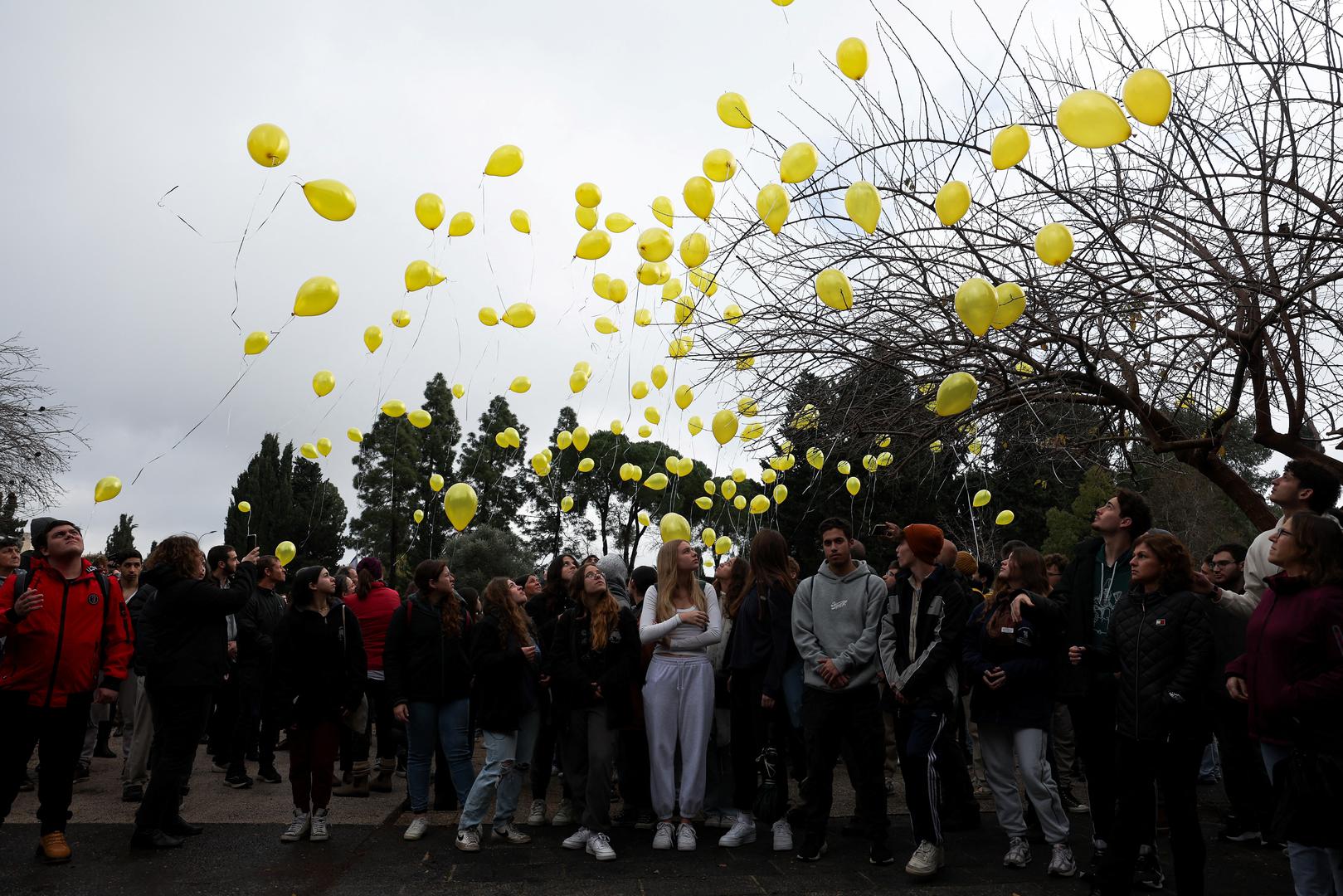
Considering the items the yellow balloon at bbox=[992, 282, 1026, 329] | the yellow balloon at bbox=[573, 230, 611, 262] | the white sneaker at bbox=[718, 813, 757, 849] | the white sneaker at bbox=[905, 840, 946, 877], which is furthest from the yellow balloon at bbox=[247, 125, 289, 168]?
the white sneaker at bbox=[905, 840, 946, 877]

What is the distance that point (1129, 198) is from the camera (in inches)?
201

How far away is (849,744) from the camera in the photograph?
4.87 m

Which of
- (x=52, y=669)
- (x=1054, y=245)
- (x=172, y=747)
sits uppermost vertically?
(x=1054, y=245)

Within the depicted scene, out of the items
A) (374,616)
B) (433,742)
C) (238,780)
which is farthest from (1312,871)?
(238,780)

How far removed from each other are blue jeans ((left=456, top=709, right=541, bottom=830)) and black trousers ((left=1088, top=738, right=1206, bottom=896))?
3.04 meters

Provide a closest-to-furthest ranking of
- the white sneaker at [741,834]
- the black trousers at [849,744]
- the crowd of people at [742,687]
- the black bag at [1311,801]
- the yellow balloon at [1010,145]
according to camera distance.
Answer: the black bag at [1311,801]
the crowd of people at [742,687]
the yellow balloon at [1010,145]
the black trousers at [849,744]
the white sneaker at [741,834]

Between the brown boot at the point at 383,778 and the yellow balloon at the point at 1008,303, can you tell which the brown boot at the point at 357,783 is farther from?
the yellow balloon at the point at 1008,303

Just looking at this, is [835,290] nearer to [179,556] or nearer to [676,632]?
[676,632]

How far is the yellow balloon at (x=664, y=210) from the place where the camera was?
6.05m

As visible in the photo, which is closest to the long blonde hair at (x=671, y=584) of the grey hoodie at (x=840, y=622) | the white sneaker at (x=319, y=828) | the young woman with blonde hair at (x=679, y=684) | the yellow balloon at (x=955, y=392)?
the young woman with blonde hair at (x=679, y=684)

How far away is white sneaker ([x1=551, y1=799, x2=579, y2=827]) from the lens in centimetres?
568

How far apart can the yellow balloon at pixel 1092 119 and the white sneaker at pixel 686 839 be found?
4012mm

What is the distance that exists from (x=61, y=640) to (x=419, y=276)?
3.36 metres

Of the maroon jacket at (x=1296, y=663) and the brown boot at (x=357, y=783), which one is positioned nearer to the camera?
the maroon jacket at (x=1296, y=663)
